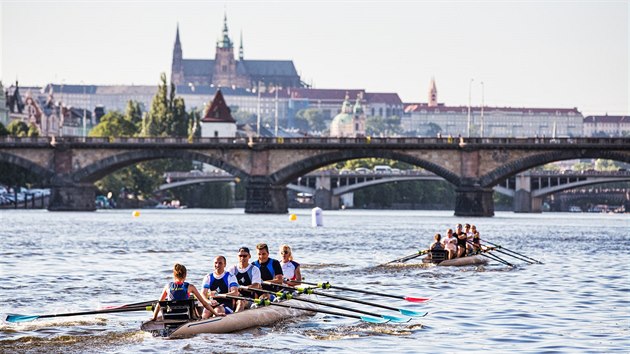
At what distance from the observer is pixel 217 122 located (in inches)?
7382

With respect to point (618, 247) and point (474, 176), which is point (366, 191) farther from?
point (618, 247)

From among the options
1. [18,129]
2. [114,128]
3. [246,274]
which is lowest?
[246,274]

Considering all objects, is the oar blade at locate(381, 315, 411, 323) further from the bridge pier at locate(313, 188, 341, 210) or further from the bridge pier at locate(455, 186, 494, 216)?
the bridge pier at locate(313, 188, 341, 210)

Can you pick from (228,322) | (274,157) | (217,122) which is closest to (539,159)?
(274,157)

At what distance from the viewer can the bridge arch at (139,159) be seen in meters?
137

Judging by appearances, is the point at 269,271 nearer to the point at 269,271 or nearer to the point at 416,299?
the point at 269,271

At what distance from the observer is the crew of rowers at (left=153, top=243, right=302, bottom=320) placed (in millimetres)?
29625

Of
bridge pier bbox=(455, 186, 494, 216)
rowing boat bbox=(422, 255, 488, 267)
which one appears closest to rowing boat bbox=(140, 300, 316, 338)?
rowing boat bbox=(422, 255, 488, 267)

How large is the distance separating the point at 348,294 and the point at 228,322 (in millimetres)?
11122

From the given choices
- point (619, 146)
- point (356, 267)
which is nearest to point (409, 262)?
point (356, 267)

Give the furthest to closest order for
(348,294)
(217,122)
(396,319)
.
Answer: (217,122) → (348,294) → (396,319)

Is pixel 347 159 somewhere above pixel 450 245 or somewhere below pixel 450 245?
above

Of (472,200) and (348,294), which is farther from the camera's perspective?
(472,200)

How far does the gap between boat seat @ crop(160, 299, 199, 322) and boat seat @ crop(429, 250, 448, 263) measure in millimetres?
24437
